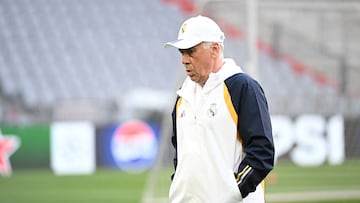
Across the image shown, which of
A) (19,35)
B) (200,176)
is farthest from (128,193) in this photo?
(200,176)

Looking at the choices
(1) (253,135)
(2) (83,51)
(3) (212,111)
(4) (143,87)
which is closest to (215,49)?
(3) (212,111)

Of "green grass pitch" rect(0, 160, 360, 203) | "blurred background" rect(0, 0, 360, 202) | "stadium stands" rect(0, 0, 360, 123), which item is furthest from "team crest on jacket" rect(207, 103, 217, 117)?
"stadium stands" rect(0, 0, 360, 123)

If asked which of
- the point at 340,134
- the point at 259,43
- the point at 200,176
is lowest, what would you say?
the point at 340,134

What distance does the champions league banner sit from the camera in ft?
59.9

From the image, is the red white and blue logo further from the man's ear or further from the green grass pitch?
the man's ear

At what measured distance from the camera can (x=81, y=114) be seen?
1961 centimetres

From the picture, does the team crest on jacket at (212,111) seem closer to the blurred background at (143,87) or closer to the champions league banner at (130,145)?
the blurred background at (143,87)

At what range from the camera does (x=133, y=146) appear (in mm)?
18422

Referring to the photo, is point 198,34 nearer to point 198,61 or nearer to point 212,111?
point 198,61

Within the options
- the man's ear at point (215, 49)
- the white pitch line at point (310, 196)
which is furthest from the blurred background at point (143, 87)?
the man's ear at point (215, 49)

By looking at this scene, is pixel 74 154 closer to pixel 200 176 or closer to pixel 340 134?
pixel 340 134

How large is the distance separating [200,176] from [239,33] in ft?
26.7

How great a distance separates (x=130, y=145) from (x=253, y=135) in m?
14.1

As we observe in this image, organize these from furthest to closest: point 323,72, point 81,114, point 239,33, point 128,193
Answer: point 81,114 → point 128,193 → point 323,72 → point 239,33
